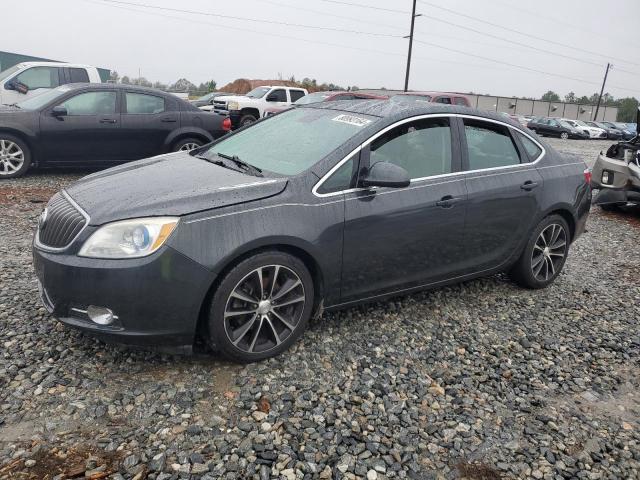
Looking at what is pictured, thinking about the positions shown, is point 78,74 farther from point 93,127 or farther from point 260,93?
point 260,93

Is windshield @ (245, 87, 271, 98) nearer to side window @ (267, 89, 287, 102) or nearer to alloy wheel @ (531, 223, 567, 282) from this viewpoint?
side window @ (267, 89, 287, 102)

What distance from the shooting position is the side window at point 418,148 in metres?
3.63

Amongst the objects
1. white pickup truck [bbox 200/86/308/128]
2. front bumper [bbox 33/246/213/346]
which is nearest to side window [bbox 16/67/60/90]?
white pickup truck [bbox 200/86/308/128]

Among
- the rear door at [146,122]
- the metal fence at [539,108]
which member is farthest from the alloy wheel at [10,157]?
the metal fence at [539,108]

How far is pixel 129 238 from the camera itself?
2775 mm

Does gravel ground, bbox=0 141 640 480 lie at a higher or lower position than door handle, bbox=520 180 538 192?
lower

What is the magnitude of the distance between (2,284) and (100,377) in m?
1.75

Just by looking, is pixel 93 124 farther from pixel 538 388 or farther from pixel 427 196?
pixel 538 388

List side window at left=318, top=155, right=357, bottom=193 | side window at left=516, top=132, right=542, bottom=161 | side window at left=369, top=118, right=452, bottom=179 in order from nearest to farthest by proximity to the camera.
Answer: side window at left=318, top=155, right=357, bottom=193, side window at left=369, top=118, right=452, bottom=179, side window at left=516, top=132, right=542, bottom=161

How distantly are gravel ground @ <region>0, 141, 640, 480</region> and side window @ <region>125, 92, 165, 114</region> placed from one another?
509 centimetres

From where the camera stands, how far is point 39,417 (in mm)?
2561

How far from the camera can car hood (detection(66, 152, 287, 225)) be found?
287cm

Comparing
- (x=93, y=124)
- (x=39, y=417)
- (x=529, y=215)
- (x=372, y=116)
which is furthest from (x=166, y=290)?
(x=93, y=124)

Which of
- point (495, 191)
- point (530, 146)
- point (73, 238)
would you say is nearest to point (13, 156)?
point (73, 238)
